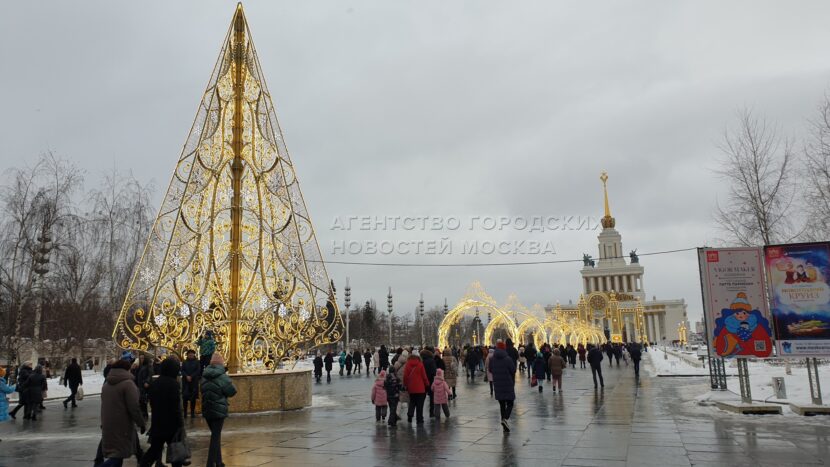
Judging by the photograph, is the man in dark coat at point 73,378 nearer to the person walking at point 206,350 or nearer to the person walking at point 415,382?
the person walking at point 206,350

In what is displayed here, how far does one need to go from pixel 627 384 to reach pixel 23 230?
84.4ft

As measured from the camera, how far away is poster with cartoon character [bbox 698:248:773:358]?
508 inches

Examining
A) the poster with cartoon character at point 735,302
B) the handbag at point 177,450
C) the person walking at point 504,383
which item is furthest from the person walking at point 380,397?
the poster with cartoon character at point 735,302

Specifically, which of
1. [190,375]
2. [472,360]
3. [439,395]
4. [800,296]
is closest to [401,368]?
[439,395]

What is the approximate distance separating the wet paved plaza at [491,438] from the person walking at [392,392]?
0.24 m

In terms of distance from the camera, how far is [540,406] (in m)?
13.9

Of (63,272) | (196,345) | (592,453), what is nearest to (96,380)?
(63,272)

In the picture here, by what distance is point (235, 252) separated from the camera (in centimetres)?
1293

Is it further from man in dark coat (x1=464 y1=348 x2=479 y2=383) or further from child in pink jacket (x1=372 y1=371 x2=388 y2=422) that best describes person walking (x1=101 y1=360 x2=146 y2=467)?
man in dark coat (x1=464 y1=348 x2=479 y2=383)

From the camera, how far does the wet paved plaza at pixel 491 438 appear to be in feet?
25.0

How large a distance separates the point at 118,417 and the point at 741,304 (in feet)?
41.6

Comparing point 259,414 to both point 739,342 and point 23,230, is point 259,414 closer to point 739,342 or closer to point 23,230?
point 739,342

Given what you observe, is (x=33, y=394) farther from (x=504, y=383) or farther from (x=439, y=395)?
(x=504, y=383)

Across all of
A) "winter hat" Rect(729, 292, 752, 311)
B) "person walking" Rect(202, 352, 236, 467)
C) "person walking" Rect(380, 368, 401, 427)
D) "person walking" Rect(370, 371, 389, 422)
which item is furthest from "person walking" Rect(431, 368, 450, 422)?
"winter hat" Rect(729, 292, 752, 311)
